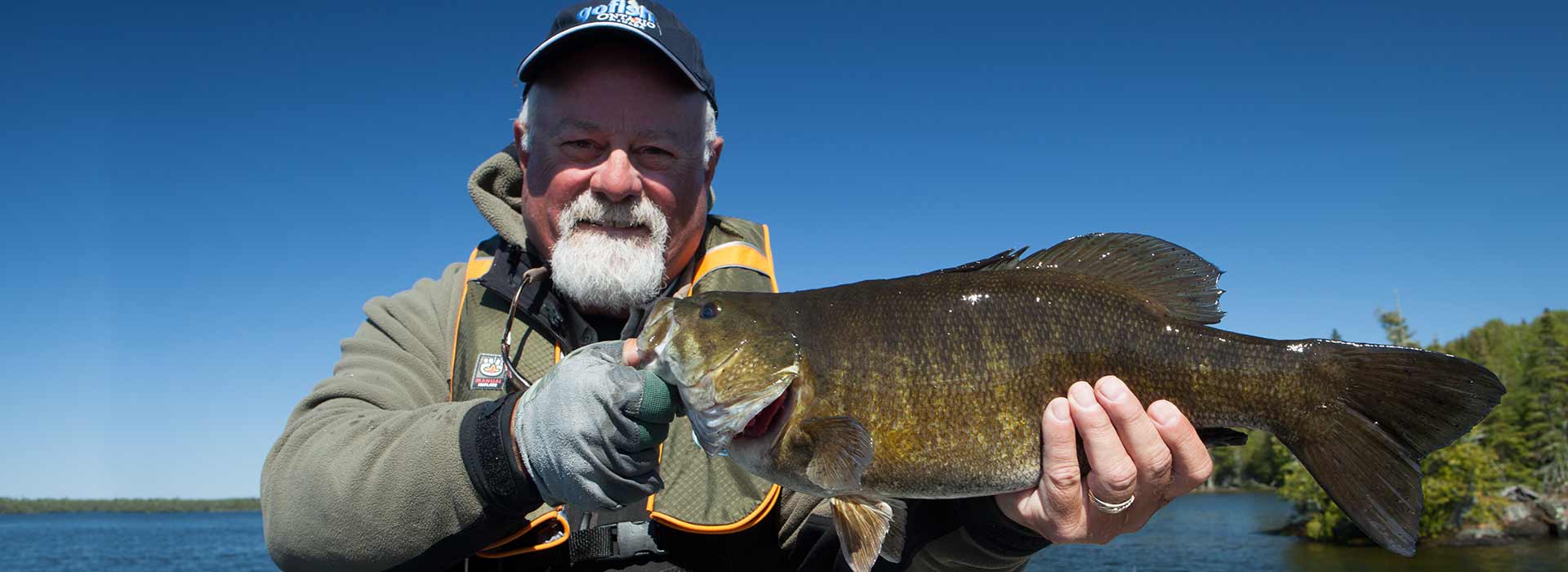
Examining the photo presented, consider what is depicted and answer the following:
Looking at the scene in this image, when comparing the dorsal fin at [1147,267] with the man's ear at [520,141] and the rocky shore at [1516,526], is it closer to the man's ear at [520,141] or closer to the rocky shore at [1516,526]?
the man's ear at [520,141]

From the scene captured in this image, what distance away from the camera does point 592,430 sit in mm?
2451

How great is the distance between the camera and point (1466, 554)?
42.0m

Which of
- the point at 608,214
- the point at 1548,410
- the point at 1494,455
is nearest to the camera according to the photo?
the point at 608,214

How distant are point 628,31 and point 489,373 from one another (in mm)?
1604

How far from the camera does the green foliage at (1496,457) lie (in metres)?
44.8

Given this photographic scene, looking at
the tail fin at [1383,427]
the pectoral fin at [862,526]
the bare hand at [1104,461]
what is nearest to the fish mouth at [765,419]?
the pectoral fin at [862,526]

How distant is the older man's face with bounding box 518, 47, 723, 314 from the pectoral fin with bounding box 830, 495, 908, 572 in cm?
159

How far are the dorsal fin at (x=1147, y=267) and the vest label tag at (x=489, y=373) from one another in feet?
7.04

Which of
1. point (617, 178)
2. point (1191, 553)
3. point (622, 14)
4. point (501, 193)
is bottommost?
point (1191, 553)

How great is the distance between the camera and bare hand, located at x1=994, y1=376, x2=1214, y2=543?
2.73 meters

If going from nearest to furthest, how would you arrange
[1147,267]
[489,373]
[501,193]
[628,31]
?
[1147,267] < [489,373] < [628,31] < [501,193]

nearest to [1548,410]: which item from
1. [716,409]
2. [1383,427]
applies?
[1383,427]

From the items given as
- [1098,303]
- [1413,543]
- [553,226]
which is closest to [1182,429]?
[1098,303]

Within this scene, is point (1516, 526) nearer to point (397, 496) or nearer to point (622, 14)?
point (622, 14)
